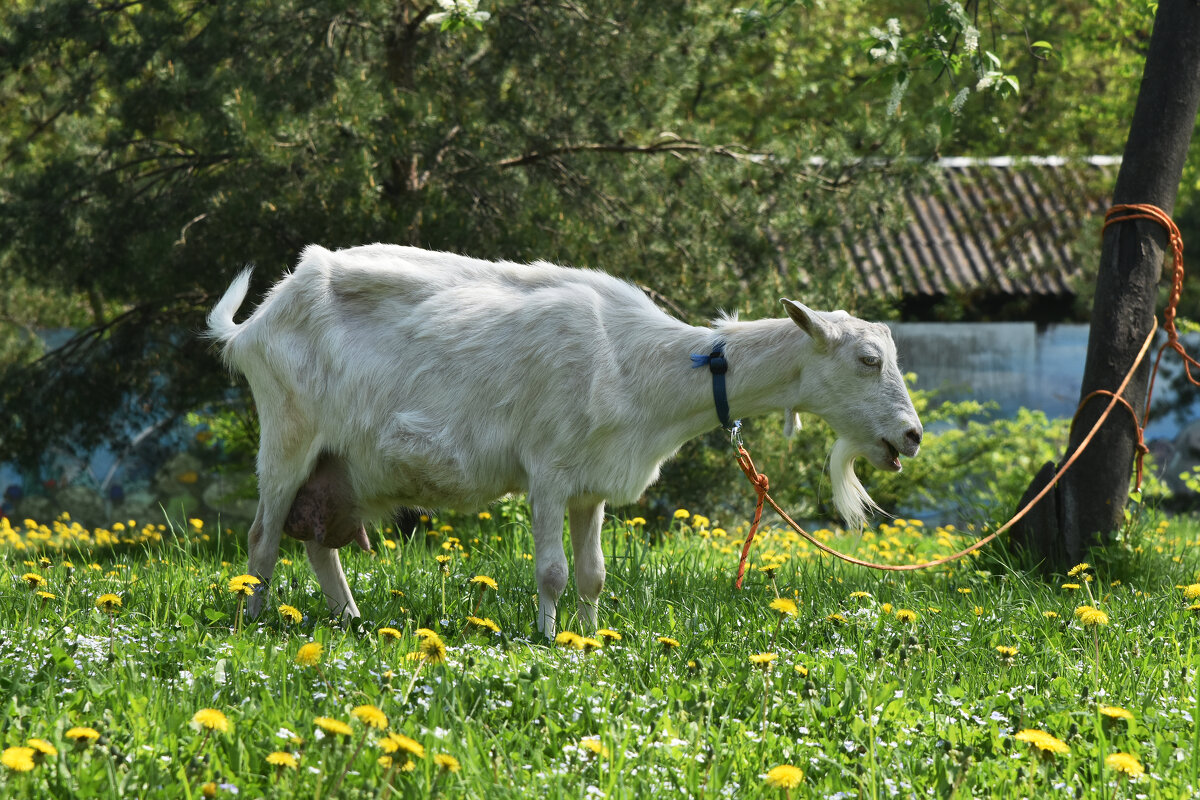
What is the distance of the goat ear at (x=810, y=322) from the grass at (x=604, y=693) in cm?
96

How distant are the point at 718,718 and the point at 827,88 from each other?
17992mm

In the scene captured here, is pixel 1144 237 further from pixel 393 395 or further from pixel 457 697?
pixel 457 697

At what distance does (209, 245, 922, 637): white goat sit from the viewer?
4.19 m

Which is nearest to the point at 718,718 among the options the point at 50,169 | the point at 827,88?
the point at 50,169

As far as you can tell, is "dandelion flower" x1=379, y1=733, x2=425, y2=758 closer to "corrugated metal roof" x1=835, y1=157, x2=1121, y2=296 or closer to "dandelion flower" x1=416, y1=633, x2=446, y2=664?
"dandelion flower" x1=416, y1=633, x2=446, y2=664

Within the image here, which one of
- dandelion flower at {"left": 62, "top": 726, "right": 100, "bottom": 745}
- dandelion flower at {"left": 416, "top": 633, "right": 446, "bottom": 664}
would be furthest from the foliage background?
dandelion flower at {"left": 62, "top": 726, "right": 100, "bottom": 745}

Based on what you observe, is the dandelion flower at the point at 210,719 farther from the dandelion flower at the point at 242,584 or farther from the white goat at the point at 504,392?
the white goat at the point at 504,392

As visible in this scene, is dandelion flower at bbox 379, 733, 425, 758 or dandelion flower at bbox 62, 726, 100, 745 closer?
dandelion flower at bbox 379, 733, 425, 758

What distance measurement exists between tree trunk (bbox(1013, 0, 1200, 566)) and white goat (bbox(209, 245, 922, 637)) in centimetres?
151

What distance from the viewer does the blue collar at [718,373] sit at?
4.24 meters

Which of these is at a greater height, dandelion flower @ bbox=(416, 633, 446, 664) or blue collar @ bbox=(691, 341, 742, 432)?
blue collar @ bbox=(691, 341, 742, 432)

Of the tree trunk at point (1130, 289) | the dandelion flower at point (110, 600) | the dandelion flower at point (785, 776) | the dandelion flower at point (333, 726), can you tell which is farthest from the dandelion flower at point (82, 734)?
the tree trunk at point (1130, 289)

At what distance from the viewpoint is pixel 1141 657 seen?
395 centimetres

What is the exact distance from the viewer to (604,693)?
3326mm
